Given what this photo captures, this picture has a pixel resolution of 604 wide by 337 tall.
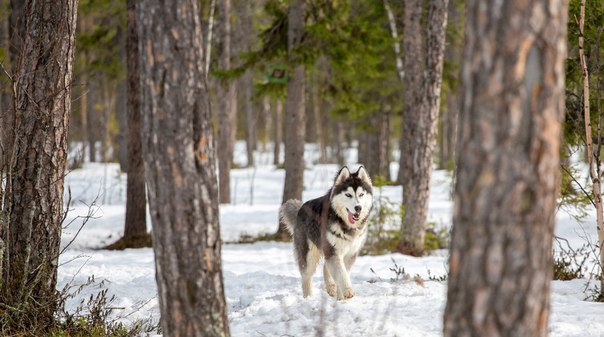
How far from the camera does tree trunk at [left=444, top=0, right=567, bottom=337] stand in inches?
98.5

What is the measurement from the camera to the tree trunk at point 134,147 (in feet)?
36.3

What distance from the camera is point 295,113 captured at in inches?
493

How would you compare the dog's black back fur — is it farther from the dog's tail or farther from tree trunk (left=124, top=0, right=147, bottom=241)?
tree trunk (left=124, top=0, right=147, bottom=241)

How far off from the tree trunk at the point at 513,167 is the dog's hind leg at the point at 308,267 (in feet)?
15.5

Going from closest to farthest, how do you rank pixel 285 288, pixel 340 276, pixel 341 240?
pixel 340 276, pixel 341 240, pixel 285 288

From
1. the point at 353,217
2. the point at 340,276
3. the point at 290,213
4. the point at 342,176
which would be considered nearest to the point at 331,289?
the point at 340,276

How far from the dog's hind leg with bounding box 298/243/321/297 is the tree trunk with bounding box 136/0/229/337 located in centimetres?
383

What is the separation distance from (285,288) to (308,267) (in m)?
0.80

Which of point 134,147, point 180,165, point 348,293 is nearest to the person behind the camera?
point 180,165

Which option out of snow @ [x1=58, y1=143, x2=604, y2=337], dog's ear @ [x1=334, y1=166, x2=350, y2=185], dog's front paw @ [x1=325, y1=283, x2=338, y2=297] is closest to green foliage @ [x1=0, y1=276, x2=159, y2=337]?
snow @ [x1=58, y1=143, x2=604, y2=337]

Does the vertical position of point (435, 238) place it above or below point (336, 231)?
below

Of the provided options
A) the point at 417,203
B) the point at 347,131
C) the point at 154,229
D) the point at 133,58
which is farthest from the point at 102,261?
the point at 347,131

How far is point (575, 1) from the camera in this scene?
6797 millimetres

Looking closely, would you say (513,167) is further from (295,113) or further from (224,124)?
(224,124)
